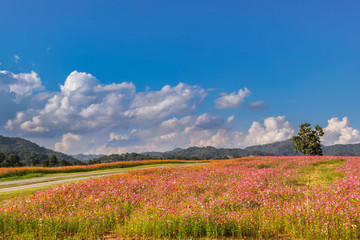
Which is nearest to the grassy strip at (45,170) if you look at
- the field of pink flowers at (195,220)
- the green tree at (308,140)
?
the field of pink flowers at (195,220)

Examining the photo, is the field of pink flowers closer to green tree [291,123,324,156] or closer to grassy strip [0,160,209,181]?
grassy strip [0,160,209,181]

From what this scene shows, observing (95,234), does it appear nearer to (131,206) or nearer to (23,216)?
(131,206)

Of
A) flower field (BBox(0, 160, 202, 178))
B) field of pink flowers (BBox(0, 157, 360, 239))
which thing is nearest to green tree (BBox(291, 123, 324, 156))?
flower field (BBox(0, 160, 202, 178))

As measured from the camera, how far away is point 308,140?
64.2m

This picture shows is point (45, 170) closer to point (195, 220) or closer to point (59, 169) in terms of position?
point (59, 169)

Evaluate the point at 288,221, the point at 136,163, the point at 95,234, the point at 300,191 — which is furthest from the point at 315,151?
the point at 95,234

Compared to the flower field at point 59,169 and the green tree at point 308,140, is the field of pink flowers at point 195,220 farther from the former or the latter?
the green tree at point 308,140

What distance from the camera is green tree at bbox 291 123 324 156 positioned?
204 ft

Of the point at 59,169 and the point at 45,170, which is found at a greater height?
the point at 45,170

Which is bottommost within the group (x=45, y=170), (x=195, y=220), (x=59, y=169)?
(x=59, y=169)

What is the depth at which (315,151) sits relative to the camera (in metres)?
62.4

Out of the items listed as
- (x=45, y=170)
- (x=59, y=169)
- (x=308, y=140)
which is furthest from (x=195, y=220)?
(x=308, y=140)

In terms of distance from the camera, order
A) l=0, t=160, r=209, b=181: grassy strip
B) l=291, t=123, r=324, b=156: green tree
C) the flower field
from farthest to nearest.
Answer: l=291, t=123, r=324, b=156: green tree → the flower field → l=0, t=160, r=209, b=181: grassy strip

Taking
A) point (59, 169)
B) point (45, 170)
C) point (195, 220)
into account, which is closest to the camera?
point (195, 220)
